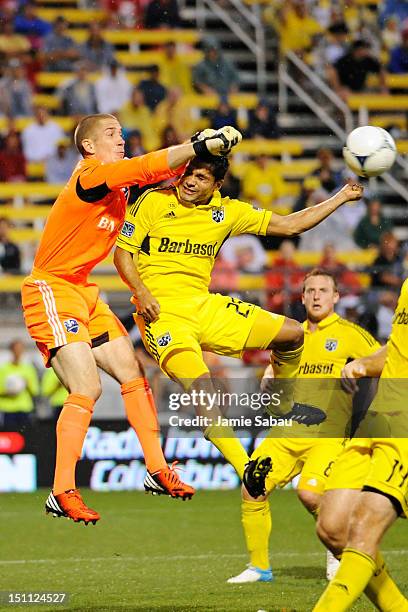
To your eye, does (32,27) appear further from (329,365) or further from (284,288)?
(329,365)

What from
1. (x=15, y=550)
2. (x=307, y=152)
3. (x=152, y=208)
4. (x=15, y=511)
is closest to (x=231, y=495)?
(x=15, y=511)

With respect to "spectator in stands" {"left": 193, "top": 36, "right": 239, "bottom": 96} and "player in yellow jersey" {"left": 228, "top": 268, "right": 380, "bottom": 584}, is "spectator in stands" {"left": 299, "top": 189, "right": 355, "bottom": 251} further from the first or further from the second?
"player in yellow jersey" {"left": 228, "top": 268, "right": 380, "bottom": 584}

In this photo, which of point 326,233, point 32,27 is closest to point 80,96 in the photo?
point 32,27

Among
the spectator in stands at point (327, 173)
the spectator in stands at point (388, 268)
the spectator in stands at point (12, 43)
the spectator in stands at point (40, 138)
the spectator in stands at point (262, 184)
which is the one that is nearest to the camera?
the spectator in stands at point (388, 268)

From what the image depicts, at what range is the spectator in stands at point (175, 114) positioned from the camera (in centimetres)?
1528

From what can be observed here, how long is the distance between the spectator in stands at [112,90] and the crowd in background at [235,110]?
0.02 meters

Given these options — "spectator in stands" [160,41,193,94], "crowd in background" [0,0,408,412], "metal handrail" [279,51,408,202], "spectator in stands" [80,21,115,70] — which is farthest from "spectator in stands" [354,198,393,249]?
"spectator in stands" [80,21,115,70]

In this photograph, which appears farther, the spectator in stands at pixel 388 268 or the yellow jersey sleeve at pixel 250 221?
the spectator in stands at pixel 388 268

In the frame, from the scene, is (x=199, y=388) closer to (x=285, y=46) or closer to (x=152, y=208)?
(x=152, y=208)

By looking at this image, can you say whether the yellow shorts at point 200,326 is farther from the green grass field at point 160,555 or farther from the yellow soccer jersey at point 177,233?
the green grass field at point 160,555

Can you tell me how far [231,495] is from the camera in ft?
47.2

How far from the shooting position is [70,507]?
7.50 meters

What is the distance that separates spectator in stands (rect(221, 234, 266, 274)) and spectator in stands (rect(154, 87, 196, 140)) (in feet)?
4.56

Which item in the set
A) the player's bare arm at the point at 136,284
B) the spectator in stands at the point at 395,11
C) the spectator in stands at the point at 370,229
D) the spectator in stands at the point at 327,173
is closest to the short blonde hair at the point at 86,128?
the player's bare arm at the point at 136,284
